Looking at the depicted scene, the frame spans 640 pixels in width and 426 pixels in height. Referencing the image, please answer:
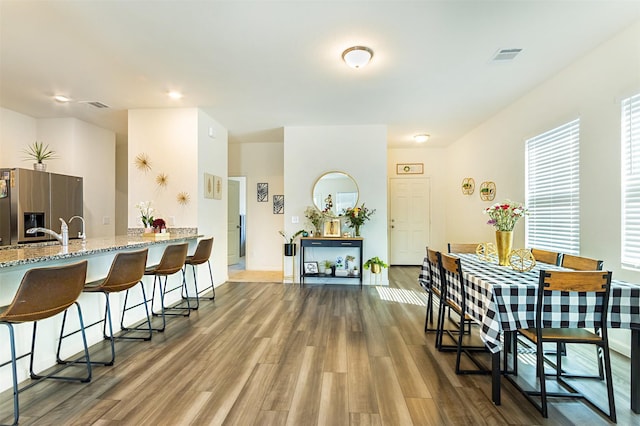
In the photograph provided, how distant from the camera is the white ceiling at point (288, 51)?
2285mm

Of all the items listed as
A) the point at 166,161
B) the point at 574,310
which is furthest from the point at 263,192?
the point at 574,310

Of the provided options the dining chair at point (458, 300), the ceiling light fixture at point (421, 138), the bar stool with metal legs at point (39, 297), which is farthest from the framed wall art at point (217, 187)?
the ceiling light fixture at point (421, 138)

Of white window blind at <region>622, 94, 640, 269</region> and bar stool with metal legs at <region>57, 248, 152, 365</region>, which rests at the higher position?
white window blind at <region>622, 94, 640, 269</region>

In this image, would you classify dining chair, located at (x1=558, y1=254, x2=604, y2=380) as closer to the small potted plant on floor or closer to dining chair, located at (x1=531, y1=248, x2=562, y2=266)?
dining chair, located at (x1=531, y1=248, x2=562, y2=266)

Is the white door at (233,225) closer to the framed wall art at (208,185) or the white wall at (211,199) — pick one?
the white wall at (211,199)

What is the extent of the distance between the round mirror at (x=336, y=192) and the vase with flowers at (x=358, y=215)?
15cm

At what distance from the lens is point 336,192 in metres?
5.25

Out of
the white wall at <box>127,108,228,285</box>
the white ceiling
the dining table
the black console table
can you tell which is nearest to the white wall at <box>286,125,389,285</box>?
the black console table

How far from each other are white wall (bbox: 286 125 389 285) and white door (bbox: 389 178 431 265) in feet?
5.95

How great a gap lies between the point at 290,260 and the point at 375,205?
1.85 m

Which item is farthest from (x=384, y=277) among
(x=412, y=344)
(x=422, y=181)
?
(x=422, y=181)

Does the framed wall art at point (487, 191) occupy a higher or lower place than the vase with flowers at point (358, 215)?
higher

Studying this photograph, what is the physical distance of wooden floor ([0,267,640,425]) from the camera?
175 cm

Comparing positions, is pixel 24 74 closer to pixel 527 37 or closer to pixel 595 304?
pixel 527 37
